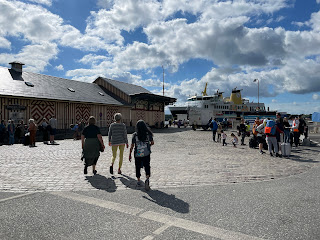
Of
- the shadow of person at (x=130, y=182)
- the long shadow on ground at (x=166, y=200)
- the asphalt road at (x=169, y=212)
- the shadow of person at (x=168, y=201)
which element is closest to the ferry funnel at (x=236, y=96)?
the asphalt road at (x=169, y=212)

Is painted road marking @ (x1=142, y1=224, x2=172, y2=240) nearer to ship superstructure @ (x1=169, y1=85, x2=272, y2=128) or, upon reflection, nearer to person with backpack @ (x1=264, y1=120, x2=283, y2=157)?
person with backpack @ (x1=264, y1=120, x2=283, y2=157)

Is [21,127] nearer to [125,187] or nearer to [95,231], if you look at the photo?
[125,187]

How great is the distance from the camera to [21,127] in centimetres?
1566

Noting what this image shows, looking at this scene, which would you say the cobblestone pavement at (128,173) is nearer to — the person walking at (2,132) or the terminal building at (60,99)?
the person walking at (2,132)

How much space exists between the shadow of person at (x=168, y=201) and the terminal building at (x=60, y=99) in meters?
17.9

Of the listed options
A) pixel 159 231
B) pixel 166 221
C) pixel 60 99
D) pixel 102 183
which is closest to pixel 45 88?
pixel 60 99

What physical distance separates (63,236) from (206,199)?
2677mm

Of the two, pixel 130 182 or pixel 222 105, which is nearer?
pixel 130 182

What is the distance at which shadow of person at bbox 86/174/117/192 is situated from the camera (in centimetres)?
539

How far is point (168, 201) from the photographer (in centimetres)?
451

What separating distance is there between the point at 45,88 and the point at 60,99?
2348 millimetres

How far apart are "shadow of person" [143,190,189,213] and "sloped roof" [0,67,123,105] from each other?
1800cm

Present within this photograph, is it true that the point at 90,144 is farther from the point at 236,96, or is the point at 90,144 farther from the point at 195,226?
the point at 236,96

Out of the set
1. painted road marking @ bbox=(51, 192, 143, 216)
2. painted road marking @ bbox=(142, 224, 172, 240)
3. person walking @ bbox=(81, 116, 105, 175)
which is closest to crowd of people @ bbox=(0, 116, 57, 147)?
person walking @ bbox=(81, 116, 105, 175)
